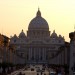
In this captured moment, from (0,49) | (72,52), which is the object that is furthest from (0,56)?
(72,52)

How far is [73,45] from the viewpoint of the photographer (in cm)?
6500

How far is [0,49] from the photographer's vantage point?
72.1 metres

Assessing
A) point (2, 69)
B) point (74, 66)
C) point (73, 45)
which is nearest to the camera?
point (74, 66)

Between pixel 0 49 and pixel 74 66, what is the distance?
47.2 ft

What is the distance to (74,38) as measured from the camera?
2549 inches

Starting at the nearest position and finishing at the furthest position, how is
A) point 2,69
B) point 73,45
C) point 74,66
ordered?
1. point 74,66
2. point 73,45
3. point 2,69

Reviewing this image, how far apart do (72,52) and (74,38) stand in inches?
79.6

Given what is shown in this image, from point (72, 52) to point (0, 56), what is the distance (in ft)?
39.0

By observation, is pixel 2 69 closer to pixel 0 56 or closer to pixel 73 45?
pixel 0 56

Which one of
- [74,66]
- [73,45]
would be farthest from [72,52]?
[74,66]

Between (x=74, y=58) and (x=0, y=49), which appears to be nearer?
(x=74, y=58)

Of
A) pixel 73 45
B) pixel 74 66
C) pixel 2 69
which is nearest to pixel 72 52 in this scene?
pixel 73 45

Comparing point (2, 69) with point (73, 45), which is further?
point (2, 69)

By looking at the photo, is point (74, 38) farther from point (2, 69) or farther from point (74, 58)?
point (2, 69)
